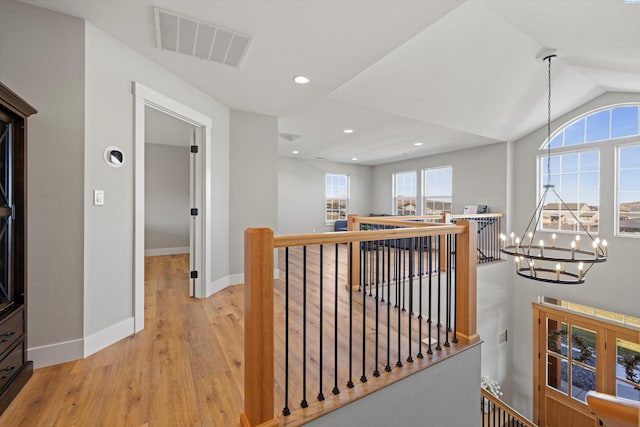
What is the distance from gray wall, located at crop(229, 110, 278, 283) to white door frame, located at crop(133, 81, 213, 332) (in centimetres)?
51

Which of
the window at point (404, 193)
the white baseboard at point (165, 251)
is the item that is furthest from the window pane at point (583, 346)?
the white baseboard at point (165, 251)

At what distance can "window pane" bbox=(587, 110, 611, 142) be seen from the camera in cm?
465

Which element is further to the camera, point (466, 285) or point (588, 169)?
point (588, 169)

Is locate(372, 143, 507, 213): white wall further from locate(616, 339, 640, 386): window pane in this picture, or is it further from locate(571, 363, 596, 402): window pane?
locate(571, 363, 596, 402): window pane

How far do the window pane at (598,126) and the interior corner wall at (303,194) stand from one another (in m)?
5.52

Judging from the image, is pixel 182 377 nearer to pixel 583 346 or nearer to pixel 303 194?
pixel 583 346

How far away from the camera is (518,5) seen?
2.50m

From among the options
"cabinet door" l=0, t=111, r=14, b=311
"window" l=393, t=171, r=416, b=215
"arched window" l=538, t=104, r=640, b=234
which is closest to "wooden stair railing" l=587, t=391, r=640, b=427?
"cabinet door" l=0, t=111, r=14, b=311

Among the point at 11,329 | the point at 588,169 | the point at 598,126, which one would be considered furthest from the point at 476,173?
the point at 11,329

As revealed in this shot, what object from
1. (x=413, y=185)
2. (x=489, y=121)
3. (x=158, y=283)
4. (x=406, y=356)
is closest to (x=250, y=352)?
(x=406, y=356)

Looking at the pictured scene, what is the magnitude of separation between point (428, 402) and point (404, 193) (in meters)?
6.91

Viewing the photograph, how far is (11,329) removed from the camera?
1580 mm

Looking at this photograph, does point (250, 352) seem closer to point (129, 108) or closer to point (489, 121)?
point (129, 108)

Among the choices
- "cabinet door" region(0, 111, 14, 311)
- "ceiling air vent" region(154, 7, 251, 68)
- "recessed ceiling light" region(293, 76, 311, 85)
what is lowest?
"cabinet door" region(0, 111, 14, 311)
